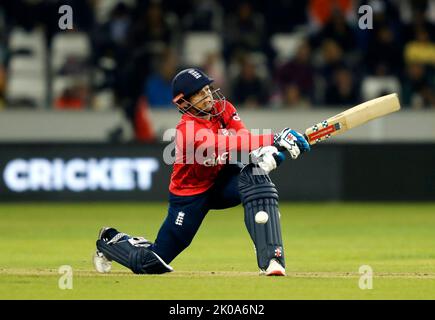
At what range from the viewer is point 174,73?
1869 centimetres

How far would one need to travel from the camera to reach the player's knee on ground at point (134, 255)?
980 cm

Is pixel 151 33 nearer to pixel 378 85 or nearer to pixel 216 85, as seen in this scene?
pixel 216 85

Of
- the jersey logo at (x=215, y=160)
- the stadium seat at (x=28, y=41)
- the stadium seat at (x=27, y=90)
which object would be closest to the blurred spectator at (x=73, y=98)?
the stadium seat at (x=27, y=90)

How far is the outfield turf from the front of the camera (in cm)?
877

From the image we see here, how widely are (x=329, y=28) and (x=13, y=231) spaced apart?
704 centimetres

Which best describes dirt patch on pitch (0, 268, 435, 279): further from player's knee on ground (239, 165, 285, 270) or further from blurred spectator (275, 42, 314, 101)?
blurred spectator (275, 42, 314, 101)

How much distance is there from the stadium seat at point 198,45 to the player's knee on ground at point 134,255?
9773 mm

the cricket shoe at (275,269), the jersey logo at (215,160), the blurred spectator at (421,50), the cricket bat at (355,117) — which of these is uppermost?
the blurred spectator at (421,50)

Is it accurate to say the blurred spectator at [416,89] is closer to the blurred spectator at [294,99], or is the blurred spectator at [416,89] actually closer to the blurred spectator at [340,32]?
the blurred spectator at [340,32]

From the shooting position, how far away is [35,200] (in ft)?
59.4

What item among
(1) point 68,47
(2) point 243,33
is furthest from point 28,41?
(2) point 243,33

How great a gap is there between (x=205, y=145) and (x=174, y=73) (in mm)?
9291

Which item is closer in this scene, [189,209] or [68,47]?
[189,209]
